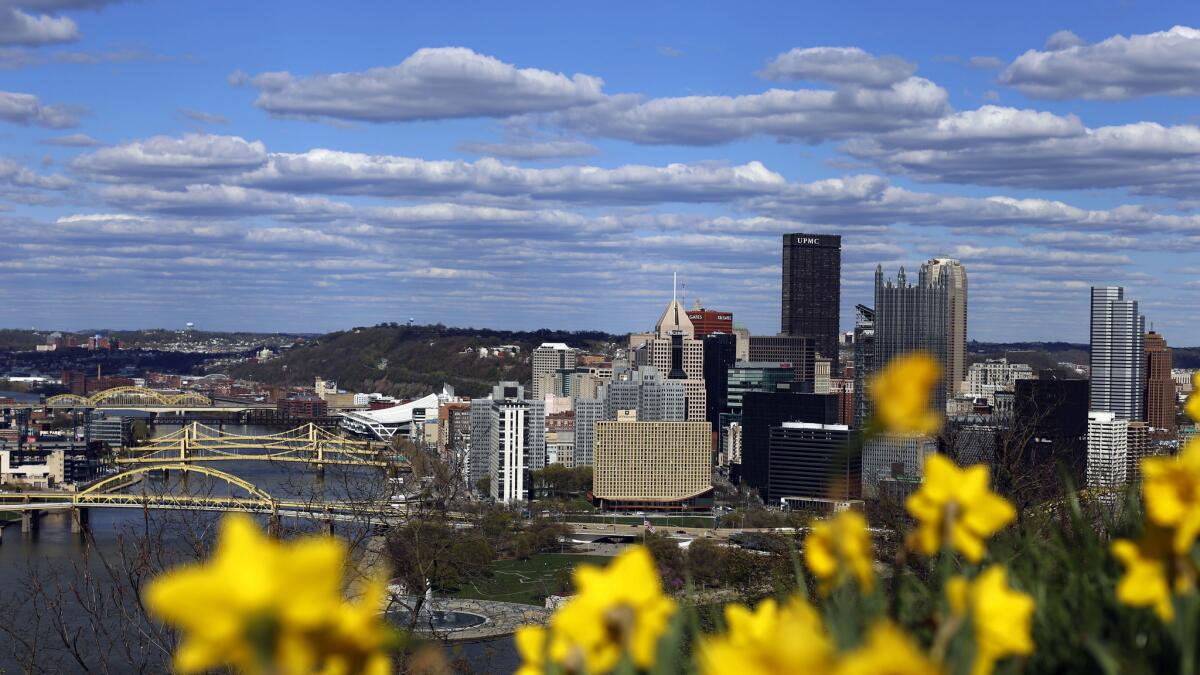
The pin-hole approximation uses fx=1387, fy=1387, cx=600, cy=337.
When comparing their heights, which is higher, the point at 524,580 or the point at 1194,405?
the point at 1194,405

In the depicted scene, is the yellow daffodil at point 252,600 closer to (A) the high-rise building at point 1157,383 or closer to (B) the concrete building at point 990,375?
(A) the high-rise building at point 1157,383

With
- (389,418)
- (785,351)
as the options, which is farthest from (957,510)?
(785,351)

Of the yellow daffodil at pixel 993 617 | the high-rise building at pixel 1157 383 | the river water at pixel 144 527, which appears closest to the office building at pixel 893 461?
the river water at pixel 144 527

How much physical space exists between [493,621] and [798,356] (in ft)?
→ 138

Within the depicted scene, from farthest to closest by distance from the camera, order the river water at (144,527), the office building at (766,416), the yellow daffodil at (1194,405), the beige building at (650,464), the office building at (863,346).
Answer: the office building at (863,346)
the office building at (766,416)
the beige building at (650,464)
the river water at (144,527)
the yellow daffodil at (1194,405)

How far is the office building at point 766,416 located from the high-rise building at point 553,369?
1178 centimetres

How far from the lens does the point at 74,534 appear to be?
21.4 metres

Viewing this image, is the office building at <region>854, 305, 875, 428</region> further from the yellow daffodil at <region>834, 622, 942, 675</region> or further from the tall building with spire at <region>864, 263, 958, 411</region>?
the yellow daffodil at <region>834, 622, 942, 675</region>

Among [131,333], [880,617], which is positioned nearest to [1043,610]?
[880,617]

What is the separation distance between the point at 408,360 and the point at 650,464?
109ft

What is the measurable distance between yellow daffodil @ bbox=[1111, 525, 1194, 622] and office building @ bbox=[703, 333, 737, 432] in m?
44.0

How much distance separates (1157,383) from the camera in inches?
1390

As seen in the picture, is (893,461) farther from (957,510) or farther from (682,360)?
(682,360)

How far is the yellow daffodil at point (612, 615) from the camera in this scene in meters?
0.77
